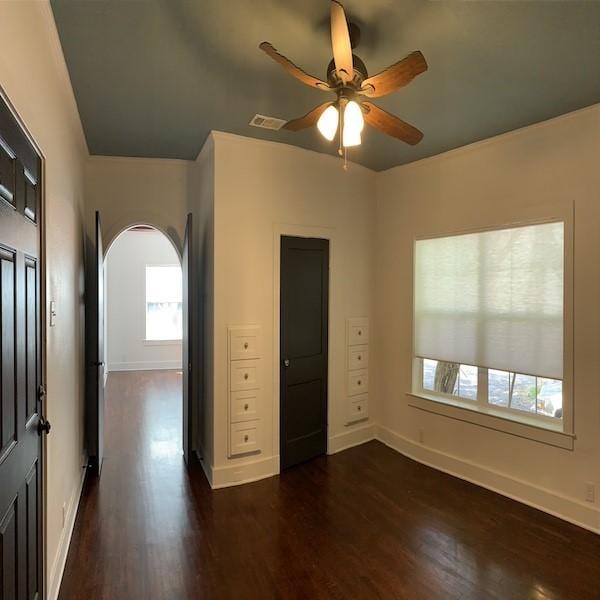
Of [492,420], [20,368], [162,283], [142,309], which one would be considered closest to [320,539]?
[492,420]

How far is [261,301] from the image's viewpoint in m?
3.51

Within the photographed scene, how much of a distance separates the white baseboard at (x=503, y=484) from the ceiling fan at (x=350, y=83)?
2659 mm

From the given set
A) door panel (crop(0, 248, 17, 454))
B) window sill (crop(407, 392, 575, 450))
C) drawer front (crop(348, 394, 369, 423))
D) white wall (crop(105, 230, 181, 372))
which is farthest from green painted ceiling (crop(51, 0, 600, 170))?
white wall (crop(105, 230, 181, 372))

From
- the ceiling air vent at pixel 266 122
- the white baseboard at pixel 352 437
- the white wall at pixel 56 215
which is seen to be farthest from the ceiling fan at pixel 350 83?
the white baseboard at pixel 352 437

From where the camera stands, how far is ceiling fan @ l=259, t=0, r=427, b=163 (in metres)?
1.72

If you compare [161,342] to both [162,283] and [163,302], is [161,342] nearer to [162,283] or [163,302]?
[163,302]

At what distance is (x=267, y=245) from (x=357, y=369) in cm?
159

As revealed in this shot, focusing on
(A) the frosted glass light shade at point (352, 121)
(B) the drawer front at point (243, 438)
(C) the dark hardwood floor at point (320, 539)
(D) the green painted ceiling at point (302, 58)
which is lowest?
(C) the dark hardwood floor at point (320, 539)

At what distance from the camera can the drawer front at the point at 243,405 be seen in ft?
11.1

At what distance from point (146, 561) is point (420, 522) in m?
1.77

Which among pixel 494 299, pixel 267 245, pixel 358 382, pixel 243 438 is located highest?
pixel 267 245

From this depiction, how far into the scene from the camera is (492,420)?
327 centimetres

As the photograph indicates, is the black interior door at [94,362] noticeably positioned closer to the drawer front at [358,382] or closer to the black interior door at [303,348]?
the black interior door at [303,348]

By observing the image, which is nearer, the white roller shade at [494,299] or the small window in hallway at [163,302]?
the white roller shade at [494,299]
